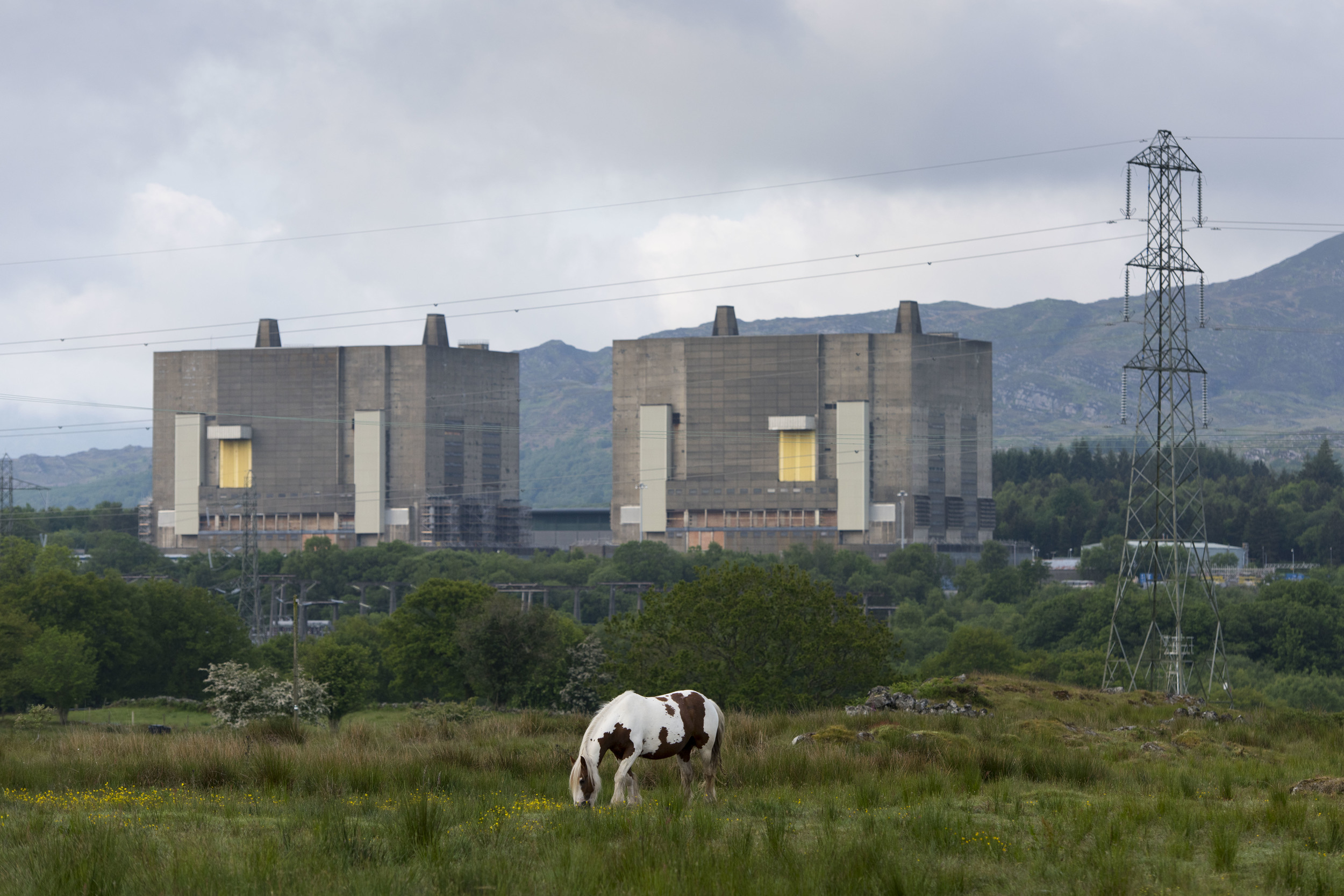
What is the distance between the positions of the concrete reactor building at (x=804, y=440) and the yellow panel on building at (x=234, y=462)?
52.0 meters

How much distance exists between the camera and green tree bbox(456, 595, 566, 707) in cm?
7344

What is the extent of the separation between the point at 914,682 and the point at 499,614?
36615 mm

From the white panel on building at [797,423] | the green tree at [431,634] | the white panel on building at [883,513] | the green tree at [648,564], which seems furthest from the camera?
the white panel on building at [797,423]

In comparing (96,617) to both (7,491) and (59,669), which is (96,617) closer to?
(59,669)

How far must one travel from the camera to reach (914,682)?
136ft

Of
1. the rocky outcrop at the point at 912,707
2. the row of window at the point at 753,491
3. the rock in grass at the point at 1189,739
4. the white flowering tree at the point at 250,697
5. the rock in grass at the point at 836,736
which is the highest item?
the row of window at the point at 753,491

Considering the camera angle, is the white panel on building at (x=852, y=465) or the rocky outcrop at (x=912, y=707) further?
the white panel on building at (x=852, y=465)

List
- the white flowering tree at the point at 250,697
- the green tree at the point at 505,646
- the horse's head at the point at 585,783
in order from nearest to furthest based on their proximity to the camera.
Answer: the horse's head at the point at 585,783, the white flowering tree at the point at 250,697, the green tree at the point at 505,646

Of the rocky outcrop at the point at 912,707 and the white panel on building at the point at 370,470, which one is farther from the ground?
the white panel on building at the point at 370,470

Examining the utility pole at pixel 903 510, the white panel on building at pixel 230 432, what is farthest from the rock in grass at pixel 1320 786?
the white panel on building at pixel 230 432

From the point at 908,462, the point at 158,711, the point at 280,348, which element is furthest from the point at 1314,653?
the point at 280,348

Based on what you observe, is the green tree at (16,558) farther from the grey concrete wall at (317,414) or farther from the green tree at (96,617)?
the grey concrete wall at (317,414)

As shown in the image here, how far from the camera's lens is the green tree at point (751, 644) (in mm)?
52469

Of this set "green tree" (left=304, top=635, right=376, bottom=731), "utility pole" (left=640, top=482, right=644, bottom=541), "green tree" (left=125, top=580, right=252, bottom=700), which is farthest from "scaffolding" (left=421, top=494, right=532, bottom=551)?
"green tree" (left=304, top=635, right=376, bottom=731)
